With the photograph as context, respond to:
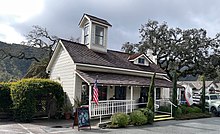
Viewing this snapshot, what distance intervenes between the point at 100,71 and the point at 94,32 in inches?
160

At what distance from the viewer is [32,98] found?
41.7 ft

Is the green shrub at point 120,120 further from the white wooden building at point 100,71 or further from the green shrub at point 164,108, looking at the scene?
the green shrub at point 164,108

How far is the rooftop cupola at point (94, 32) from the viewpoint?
1820 cm

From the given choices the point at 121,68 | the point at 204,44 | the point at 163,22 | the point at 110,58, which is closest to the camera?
the point at 121,68

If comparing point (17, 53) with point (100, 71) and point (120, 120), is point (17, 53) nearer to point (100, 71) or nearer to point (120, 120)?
point (100, 71)

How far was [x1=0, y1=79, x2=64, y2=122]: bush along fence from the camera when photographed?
12547 millimetres

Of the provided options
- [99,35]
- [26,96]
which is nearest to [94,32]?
[99,35]

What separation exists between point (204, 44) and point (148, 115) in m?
21.1

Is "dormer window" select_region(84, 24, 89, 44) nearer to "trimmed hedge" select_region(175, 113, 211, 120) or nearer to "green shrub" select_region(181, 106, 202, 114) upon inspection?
"trimmed hedge" select_region(175, 113, 211, 120)

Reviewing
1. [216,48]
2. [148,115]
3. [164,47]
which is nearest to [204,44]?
[216,48]

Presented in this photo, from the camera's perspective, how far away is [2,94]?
13742 millimetres

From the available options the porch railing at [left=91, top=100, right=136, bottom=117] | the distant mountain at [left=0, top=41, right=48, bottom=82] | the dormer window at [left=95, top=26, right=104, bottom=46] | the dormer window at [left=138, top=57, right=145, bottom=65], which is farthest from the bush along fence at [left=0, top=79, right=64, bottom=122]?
the distant mountain at [left=0, top=41, right=48, bottom=82]

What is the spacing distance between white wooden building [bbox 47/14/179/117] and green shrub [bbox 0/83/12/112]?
3.96m

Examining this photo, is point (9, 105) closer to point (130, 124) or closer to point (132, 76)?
point (130, 124)
